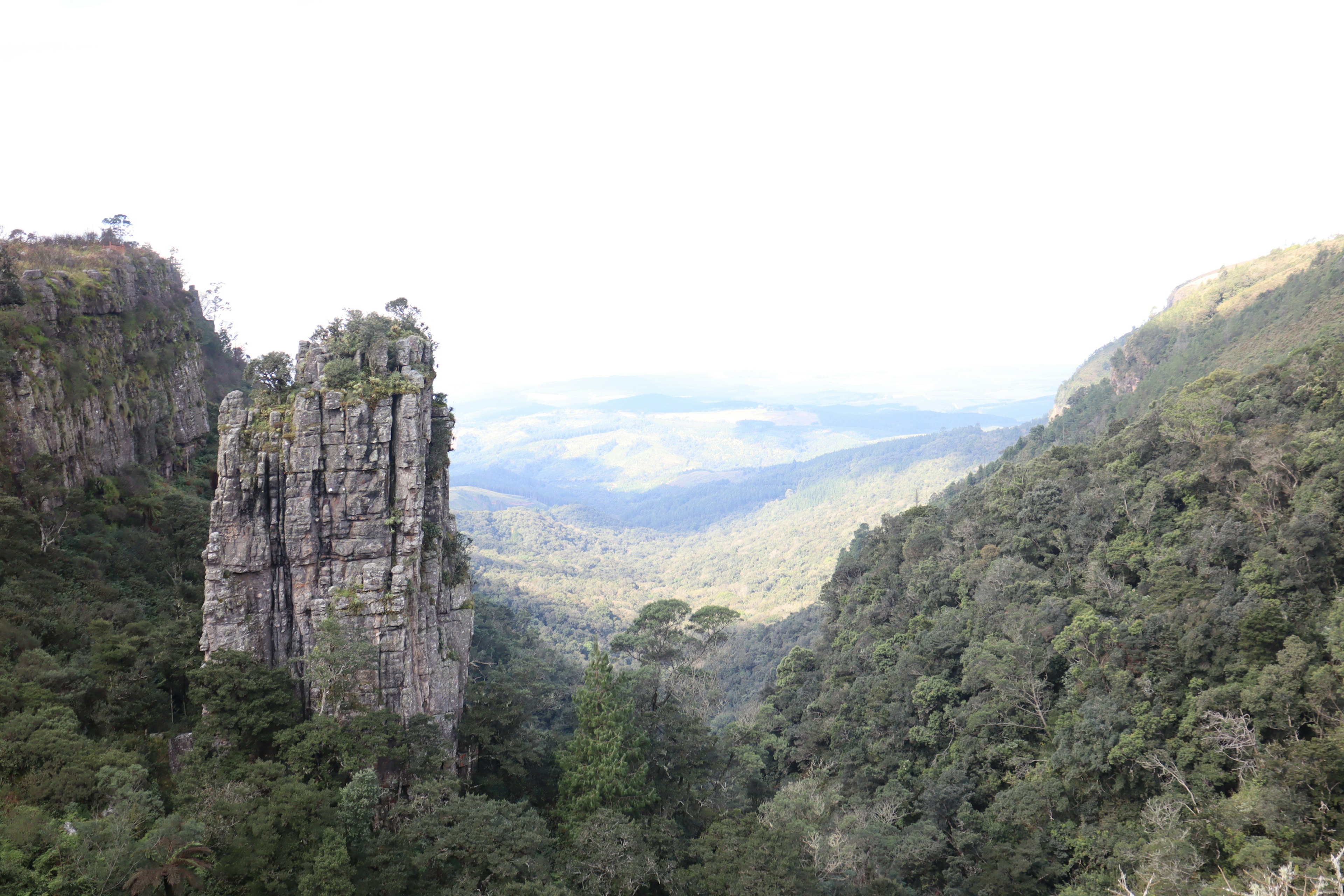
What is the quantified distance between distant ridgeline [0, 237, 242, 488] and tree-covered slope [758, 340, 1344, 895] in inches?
1296

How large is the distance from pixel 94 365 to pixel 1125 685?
46.2 meters

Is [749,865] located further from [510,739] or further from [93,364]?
[93,364]

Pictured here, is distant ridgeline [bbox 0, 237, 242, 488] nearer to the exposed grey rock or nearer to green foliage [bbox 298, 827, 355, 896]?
the exposed grey rock

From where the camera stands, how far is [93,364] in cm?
3189

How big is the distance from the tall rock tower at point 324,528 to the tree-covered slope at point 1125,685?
16.7 m

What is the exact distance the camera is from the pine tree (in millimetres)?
24641

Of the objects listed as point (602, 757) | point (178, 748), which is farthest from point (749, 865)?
point (178, 748)

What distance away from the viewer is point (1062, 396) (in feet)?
399

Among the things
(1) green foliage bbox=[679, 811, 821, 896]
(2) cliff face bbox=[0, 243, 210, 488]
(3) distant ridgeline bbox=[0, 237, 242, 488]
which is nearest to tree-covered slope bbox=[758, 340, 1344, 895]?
(1) green foliage bbox=[679, 811, 821, 896]

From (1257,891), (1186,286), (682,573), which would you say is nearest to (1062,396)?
(1186,286)

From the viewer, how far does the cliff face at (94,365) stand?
27375 mm

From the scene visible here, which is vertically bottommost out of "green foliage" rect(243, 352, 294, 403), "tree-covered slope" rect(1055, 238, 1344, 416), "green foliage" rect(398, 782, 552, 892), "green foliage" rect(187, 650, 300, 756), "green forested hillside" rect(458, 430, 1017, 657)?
"green forested hillside" rect(458, 430, 1017, 657)

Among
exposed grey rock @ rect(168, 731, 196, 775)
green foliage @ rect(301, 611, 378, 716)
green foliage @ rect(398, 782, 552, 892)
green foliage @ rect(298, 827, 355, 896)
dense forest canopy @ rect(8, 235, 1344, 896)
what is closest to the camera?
green foliage @ rect(298, 827, 355, 896)

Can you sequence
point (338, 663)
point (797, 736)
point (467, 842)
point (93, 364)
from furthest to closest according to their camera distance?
1. point (797, 736)
2. point (93, 364)
3. point (338, 663)
4. point (467, 842)
